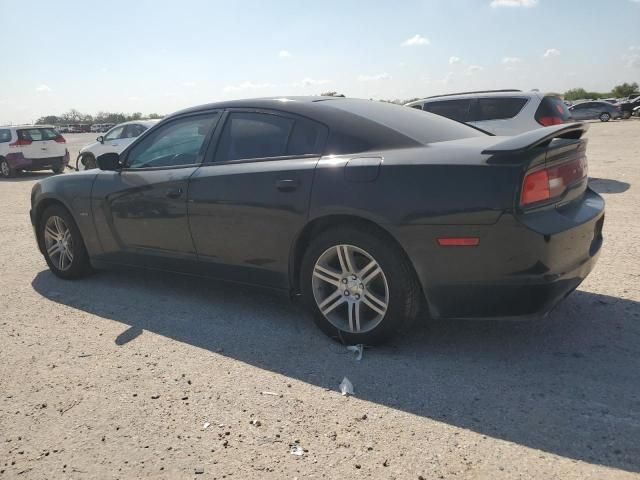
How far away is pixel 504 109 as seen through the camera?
9.43m

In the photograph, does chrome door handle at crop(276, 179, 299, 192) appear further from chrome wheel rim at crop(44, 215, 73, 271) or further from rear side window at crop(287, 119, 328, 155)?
chrome wheel rim at crop(44, 215, 73, 271)

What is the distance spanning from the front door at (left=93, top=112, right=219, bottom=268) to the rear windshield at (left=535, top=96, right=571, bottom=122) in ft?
22.1

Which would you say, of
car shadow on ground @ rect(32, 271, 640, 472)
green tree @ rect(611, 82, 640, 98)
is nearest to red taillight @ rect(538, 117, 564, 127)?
car shadow on ground @ rect(32, 271, 640, 472)

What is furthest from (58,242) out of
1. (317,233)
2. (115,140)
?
(115,140)

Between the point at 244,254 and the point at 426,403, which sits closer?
the point at 426,403

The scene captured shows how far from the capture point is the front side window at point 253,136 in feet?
12.4

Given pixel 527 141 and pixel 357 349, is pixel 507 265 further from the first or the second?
pixel 357 349

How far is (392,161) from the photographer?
3.18m

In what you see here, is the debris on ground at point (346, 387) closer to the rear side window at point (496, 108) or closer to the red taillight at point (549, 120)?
the red taillight at point (549, 120)

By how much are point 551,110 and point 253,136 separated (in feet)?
22.6

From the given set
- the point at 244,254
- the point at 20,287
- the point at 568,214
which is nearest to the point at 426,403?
the point at 568,214

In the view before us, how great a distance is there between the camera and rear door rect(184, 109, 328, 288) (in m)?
3.56

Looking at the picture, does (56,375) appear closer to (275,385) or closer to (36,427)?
(36,427)

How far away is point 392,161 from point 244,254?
1.31 metres
